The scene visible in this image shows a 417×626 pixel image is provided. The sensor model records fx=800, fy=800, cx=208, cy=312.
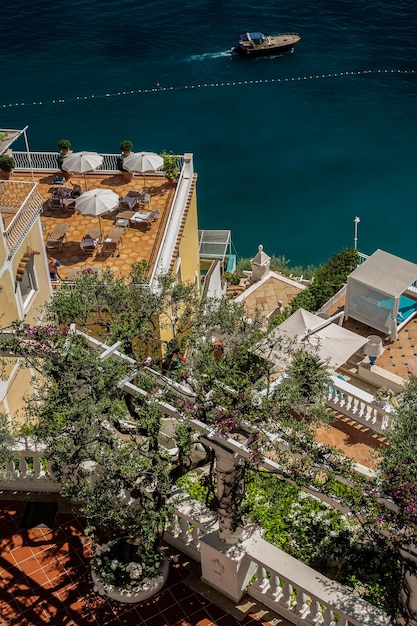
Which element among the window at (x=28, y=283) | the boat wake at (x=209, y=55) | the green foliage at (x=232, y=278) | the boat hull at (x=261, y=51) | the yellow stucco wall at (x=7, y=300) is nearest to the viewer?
the yellow stucco wall at (x=7, y=300)

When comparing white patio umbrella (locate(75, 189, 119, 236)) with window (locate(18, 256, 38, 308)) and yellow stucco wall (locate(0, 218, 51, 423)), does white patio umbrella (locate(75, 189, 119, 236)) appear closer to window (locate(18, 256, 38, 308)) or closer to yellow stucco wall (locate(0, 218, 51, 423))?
yellow stucco wall (locate(0, 218, 51, 423))

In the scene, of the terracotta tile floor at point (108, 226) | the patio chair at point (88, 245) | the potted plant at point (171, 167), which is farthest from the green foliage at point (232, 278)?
the patio chair at point (88, 245)

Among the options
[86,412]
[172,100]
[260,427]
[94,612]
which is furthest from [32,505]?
[172,100]

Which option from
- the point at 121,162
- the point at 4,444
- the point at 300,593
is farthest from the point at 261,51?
the point at 300,593

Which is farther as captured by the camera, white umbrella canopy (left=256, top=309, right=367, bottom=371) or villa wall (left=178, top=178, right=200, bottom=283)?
villa wall (left=178, top=178, right=200, bottom=283)

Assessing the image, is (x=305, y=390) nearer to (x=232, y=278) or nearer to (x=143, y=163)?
(x=143, y=163)

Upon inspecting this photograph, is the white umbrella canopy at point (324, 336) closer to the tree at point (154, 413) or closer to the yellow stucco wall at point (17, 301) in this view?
the yellow stucco wall at point (17, 301)

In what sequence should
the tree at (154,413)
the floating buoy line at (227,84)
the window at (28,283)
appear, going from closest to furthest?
1. the tree at (154,413)
2. the window at (28,283)
3. the floating buoy line at (227,84)

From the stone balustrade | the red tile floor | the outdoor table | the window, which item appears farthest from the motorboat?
the red tile floor
